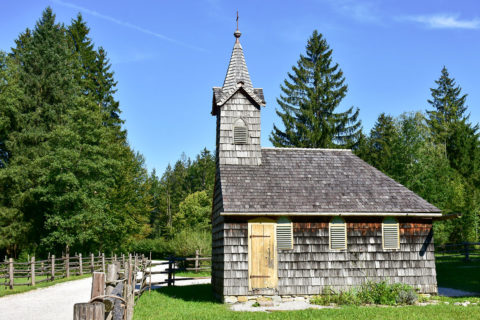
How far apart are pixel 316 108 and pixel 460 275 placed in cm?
2147

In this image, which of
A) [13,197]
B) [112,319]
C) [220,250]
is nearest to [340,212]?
[220,250]

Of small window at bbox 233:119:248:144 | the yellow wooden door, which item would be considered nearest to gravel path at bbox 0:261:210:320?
the yellow wooden door

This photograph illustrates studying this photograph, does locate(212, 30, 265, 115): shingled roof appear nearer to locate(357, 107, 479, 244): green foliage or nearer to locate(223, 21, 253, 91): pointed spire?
locate(223, 21, 253, 91): pointed spire

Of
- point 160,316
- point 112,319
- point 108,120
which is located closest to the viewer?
point 112,319

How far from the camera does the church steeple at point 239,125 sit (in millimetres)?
19250

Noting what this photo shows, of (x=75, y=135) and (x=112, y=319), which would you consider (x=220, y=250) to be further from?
(x=75, y=135)

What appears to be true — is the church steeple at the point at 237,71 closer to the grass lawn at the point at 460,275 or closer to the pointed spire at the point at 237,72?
the pointed spire at the point at 237,72

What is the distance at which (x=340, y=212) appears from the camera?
55.2 feet

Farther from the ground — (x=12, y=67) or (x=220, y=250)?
(x=12, y=67)

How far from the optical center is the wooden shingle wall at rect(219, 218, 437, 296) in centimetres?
1631

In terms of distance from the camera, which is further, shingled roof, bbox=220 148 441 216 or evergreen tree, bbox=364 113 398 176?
evergreen tree, bbox=364 113 398 176

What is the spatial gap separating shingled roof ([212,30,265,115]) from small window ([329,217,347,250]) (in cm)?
615

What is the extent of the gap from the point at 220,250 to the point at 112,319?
10824 millimetres

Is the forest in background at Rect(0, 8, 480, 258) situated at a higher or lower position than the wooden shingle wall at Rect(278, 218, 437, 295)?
higher
